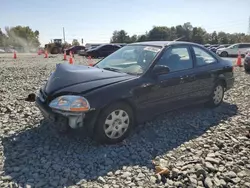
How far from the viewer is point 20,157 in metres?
3.11

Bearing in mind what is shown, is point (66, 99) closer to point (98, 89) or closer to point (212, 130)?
point (98, 89)

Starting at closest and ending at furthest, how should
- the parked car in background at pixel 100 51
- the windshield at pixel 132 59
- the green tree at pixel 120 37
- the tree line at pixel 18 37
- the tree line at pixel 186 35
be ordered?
the windshield at pixel 132 59
the parked car in background at pixel 100 51
the tree line at pixel 186 35
the green tree at pixel 120 37
the tree line at pixel 18 37

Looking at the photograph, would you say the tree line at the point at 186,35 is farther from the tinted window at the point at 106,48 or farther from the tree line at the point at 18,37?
the tinted window at the point at 106,48

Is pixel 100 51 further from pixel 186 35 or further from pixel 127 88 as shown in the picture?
pixel 186 35

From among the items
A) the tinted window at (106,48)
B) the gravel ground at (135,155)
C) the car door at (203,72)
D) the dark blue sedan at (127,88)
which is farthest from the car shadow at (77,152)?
the tinted window at (106,48)

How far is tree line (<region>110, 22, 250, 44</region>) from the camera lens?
63281mm

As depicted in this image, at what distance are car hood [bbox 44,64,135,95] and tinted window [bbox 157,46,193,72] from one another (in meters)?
0.83

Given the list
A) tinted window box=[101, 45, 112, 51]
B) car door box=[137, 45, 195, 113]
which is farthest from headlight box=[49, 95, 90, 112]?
tinted window box=[101, 45, 112, 51]

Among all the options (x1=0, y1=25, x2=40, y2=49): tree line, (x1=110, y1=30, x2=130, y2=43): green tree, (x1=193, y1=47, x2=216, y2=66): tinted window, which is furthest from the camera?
(x1=0, y1=25, x2=40, y2=49): tree line

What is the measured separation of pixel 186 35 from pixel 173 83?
211ft

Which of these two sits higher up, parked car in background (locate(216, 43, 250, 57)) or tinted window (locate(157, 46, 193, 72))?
parked car in background (locate(216, 43, 250, 57))

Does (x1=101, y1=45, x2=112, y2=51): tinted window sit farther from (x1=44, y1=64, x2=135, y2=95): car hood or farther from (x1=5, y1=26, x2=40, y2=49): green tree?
(x1=5, y1=26, x2=40, y2=49): green tree

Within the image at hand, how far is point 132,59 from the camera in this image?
14.1 ft

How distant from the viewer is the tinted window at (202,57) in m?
4.87
